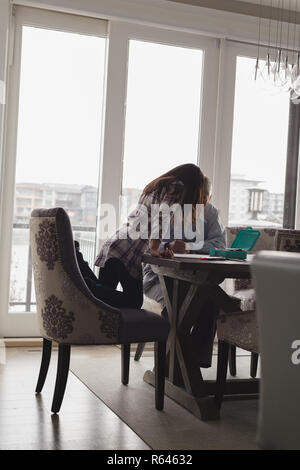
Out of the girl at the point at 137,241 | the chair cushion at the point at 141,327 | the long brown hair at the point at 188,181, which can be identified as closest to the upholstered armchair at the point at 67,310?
the chair cushion at the point at 141,327

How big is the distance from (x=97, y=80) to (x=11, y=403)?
2559 mm

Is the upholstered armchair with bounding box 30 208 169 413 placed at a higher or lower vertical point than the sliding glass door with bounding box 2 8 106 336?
lower

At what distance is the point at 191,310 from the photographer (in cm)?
277

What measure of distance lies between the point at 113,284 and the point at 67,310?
536 millimetres

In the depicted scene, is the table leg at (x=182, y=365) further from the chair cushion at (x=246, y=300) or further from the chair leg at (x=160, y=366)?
the chair cushion at (x=246, y=300)

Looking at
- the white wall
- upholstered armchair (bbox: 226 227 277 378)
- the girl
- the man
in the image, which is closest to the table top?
the man

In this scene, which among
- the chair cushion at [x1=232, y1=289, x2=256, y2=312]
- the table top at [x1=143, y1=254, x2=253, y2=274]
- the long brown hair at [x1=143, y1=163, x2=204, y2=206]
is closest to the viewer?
the table top at [x1=143, y1=254, x2=253, y2=274]

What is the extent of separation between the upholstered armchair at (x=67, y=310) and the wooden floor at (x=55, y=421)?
13cm

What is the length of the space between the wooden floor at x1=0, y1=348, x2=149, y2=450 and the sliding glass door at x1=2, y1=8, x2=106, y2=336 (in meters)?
1.18

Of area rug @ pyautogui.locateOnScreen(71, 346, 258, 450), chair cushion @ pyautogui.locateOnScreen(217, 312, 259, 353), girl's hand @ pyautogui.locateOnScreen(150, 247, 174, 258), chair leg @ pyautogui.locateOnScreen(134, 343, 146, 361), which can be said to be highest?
girl's hand @ pyautogui.locateOnScreen(150, 247, 174, 258)

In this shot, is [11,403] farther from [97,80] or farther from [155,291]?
[97,80]

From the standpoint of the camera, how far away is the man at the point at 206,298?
10.2ft

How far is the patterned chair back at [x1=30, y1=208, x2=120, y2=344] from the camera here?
2520 mm

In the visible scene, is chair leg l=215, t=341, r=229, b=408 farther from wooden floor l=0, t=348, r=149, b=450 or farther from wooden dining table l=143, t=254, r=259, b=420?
wooden floor l=0, t=348, r=149, b=450
